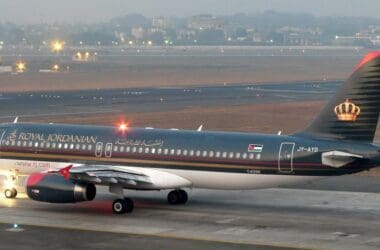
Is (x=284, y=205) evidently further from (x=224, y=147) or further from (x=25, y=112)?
(x=25, y=112)

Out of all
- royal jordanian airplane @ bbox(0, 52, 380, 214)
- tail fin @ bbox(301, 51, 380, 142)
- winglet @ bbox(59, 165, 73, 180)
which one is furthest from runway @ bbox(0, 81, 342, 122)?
tail fin @ bbox(301, 51, 380, 142)

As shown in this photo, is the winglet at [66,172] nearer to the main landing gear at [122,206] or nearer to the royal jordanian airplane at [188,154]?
the royal jordanian airplane at [188,154]

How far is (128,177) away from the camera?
3944cm

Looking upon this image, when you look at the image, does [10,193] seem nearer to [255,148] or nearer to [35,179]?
[35,179]

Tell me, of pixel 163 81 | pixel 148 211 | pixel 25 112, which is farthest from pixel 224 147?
pixel 163 81

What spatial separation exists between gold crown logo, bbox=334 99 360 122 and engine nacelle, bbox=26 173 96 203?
37.2ft

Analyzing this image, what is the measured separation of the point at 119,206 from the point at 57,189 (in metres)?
2.85

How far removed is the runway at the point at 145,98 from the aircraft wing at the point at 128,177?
1740 inches

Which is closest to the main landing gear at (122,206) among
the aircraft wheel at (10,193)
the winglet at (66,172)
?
the winglet at (66,172)

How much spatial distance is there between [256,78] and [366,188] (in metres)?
113

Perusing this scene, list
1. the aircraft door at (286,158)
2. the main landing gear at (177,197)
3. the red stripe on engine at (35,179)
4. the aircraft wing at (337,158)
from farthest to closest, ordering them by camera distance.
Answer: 1. the main landing gear at (177,197)
2. the red stripe on engine at (35,179)
3. the aircraft door at (286,158)
4. the aircraft wing at (337,158)

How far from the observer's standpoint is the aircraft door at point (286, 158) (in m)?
37.9

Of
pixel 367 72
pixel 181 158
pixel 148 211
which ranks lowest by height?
pixel 148 211

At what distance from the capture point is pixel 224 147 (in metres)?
39.7
